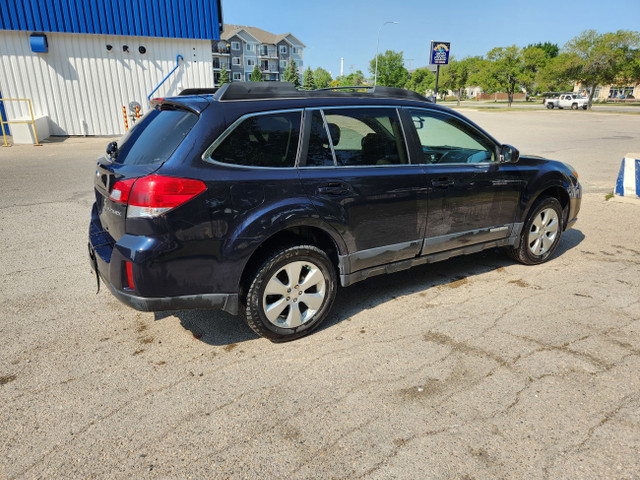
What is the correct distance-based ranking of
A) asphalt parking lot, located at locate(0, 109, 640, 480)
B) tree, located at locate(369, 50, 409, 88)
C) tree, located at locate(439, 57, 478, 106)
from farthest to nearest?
tree, located at locate(439, 57, 478, 106)
tree, located at locate(369, 50, 409, 88)
asphalt parking lot, located at locate(0, 109, 640, 480)

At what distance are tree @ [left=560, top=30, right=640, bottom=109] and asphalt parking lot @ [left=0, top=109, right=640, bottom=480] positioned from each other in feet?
180

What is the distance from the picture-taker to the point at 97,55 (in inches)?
707

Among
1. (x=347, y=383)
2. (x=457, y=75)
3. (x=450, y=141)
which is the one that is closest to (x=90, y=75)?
(x=450, y=141)

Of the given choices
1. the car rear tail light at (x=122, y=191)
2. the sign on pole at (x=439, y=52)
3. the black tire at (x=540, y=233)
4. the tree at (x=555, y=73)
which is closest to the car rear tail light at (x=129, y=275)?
the car rear tail light at (x=122, y=191)

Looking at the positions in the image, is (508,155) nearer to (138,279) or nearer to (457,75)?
(138,279)

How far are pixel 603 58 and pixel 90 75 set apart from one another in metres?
55.6

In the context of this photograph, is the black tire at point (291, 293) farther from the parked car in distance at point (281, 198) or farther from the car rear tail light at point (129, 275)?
the car rear tail light at point (129, 275)

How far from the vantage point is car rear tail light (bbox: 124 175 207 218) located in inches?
107

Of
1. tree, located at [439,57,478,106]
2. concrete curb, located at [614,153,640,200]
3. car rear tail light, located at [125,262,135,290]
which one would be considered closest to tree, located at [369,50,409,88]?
tree, located at [439,57,478,106]

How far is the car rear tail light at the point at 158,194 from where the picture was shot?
272 cm

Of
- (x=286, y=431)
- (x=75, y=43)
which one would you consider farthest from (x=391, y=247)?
(x=75, y=43)

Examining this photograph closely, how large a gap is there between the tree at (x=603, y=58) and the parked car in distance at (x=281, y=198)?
2158 inches

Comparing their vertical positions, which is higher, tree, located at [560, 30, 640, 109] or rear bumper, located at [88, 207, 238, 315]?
tree, located at [560, 30, 640, 109]

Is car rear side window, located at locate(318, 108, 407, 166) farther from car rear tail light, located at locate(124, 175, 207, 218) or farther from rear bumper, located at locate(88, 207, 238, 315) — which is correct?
rear bumper, located at locate(88, 207, 238, 315)
